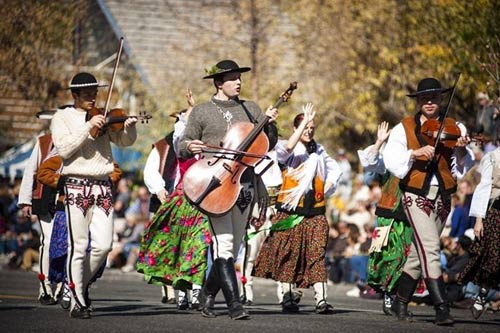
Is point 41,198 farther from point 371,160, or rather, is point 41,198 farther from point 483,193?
point 483,193

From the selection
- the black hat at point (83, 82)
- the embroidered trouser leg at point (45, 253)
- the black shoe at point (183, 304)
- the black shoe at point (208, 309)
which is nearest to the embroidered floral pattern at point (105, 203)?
the black hat at point (83, 82)

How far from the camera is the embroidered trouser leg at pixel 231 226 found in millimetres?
12758

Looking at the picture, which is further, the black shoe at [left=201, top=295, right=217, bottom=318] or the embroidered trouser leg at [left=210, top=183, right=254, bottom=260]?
→ the black shoe at [left=201, top=295, right=217, bottom=318]

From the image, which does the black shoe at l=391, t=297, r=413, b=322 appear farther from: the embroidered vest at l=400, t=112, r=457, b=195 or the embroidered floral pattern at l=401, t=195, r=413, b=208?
the embroidered vest at l=400, t=112, r=457, b=195

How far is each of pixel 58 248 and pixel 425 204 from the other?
435 cm

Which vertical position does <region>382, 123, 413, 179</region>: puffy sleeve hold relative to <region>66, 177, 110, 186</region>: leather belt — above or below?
above

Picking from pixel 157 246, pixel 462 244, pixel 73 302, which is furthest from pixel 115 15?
pixel 73 302

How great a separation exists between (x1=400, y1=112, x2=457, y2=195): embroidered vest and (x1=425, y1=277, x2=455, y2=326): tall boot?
828mm

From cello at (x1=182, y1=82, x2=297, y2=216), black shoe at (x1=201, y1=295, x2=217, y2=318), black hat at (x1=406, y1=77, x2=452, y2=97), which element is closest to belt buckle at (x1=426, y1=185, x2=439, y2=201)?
black hat at (x1=406, y1=77, x2=452, y2=97)

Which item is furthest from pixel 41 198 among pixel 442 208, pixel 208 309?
pixel 442 208

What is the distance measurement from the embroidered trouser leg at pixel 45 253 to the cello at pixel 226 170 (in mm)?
3420

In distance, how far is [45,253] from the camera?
15.5m

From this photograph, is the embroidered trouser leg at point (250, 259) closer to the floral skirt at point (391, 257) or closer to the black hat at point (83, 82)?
the floral skirt at point (391, 257)

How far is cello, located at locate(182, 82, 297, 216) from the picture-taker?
12.4 metres
